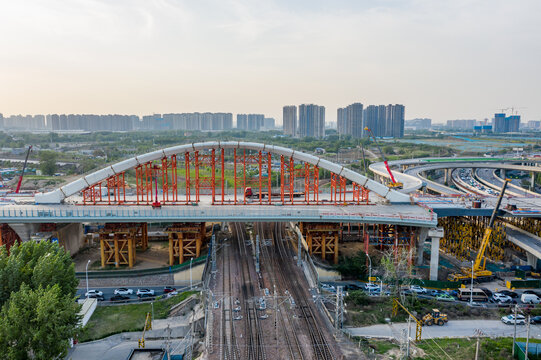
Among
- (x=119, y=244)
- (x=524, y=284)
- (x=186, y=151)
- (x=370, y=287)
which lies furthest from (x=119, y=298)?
(x=524, y=284)

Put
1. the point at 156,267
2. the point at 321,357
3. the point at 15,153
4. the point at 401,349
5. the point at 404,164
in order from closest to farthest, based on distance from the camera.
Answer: the point at 321,357 → the point at 401,349 → the point at 156,267 → the point at 404,164 → the point at 15,153

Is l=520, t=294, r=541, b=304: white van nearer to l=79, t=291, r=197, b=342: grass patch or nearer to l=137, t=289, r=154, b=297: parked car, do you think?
l=79, t=291, r=197, b=342: grass patch

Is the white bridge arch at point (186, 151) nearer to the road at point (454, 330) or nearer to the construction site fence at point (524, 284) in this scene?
the construction site fence at point (524, 284)

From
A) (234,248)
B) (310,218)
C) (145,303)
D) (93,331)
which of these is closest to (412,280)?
(310,218)

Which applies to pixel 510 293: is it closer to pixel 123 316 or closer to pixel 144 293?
pixel 144 293

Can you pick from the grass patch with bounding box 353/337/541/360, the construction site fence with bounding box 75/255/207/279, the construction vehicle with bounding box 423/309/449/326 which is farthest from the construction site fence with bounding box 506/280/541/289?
the construction site fence with bounding box 75/255/207/279

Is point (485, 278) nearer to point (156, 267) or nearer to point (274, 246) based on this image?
point (274, 246)

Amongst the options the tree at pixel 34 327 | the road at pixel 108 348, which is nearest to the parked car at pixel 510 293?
the road at pixel 108 348
